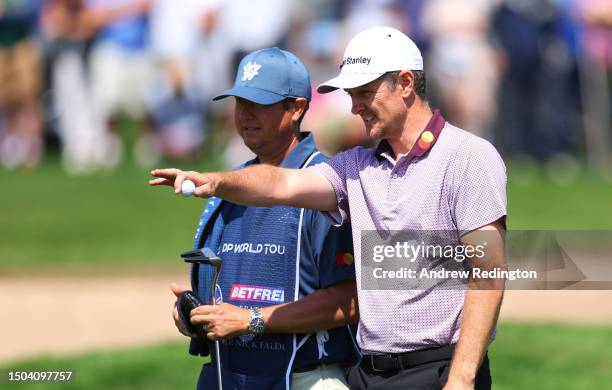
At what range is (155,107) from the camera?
908 inches

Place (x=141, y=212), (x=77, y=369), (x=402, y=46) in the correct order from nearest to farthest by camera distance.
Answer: (x=402, y=46), (x=77, y=369), (x=141, y=212)

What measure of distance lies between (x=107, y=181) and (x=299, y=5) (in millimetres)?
4912

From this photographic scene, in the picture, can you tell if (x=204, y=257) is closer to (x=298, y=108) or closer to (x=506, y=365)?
(x=298, y=108)

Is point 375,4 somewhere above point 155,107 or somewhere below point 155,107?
above

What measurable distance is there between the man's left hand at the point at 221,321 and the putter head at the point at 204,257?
7.7 inches

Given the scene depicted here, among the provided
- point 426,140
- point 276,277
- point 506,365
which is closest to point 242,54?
point 506,365

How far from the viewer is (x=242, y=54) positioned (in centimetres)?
2172

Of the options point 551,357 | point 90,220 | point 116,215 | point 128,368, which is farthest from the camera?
point 116,215

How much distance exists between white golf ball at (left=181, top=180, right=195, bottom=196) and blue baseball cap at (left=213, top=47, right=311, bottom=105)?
84cm

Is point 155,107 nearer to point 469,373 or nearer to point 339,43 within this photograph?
point 339,43

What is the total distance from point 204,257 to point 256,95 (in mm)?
787

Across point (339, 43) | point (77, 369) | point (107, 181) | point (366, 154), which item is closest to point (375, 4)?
point (339, 43)

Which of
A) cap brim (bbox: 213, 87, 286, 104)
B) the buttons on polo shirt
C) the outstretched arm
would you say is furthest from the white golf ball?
the buttons on polo shirt

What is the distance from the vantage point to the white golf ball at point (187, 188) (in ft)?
15.9
